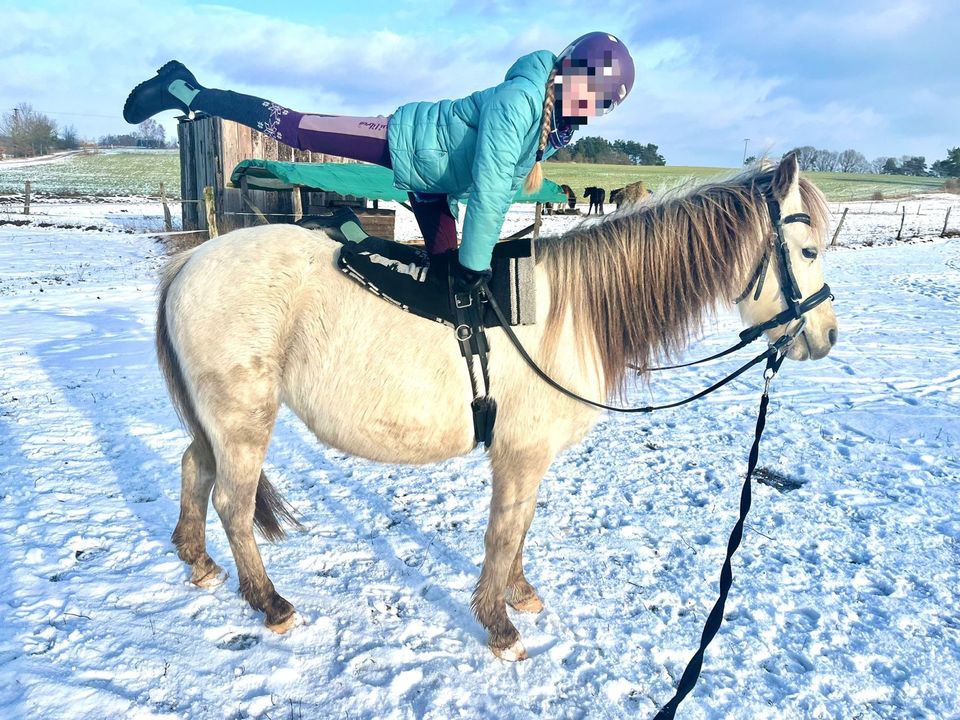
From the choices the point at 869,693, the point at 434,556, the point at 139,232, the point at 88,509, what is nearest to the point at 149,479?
the point at 88,509

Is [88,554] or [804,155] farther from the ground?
[804,155]

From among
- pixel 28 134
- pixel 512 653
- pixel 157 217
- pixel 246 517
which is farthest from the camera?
pixel 28 134

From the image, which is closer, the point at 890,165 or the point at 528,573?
the point at 528,573

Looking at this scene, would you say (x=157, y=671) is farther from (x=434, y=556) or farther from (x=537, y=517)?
(x=537, y=517)

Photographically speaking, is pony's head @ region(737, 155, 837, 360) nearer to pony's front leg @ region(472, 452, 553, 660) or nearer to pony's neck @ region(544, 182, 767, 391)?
pony's neck @ region(544, 182, 767, 391)

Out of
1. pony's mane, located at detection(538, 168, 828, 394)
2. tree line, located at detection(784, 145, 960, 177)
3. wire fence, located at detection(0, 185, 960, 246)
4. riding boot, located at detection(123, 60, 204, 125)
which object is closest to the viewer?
pony's mane, located at detection(538, 168, 828, 394)

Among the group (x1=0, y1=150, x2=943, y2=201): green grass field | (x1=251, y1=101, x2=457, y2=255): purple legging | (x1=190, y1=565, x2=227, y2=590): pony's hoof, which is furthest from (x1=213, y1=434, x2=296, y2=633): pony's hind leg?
(x1=0, y1=150, x2=943, y2=201): green grass field

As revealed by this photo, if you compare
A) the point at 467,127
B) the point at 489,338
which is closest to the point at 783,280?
the point at 489,338

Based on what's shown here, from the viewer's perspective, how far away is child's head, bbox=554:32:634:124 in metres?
2.35

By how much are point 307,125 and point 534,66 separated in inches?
45.9

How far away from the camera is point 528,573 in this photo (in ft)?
11.0

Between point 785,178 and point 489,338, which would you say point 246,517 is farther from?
point 785,178

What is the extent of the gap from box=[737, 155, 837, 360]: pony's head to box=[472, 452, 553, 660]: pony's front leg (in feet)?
4.07

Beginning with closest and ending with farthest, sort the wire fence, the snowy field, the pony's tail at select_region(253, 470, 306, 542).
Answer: the snowy field, the pony's tail at select_region(253, 470, 306, 542), the wire fence
